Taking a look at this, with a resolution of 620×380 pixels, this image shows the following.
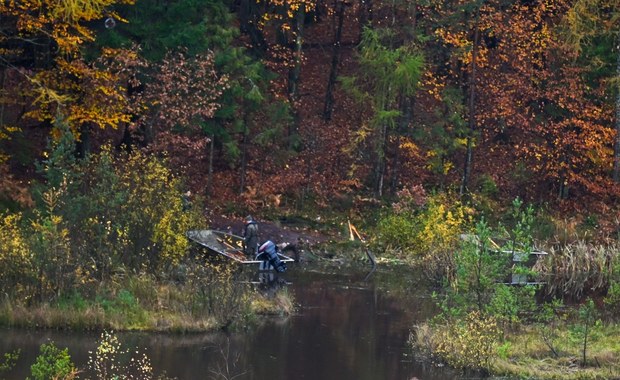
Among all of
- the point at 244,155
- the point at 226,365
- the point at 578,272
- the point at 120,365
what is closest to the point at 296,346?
the point at 226,365

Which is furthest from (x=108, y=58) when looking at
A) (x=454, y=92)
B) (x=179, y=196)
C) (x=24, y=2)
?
(x=454, y=92)

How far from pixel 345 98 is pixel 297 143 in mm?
5160

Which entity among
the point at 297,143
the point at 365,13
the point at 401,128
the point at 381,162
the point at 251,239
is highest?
the point at 365,13

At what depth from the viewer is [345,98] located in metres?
47.2

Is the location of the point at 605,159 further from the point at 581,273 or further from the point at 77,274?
the point at 77,274

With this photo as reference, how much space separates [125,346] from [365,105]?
2472 centimetres

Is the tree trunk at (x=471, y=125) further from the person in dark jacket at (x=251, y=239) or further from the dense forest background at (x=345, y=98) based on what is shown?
the person in dark jacket at (x=251, y=239)

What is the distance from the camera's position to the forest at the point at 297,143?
23.7 metres

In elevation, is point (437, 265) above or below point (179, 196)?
below

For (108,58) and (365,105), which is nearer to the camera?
(108,58)

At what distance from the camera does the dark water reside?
1983 cm

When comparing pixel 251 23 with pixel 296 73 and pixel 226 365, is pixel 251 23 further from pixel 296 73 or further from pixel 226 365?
pixel 226 365

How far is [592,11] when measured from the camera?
43094mm

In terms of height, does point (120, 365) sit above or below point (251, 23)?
below
